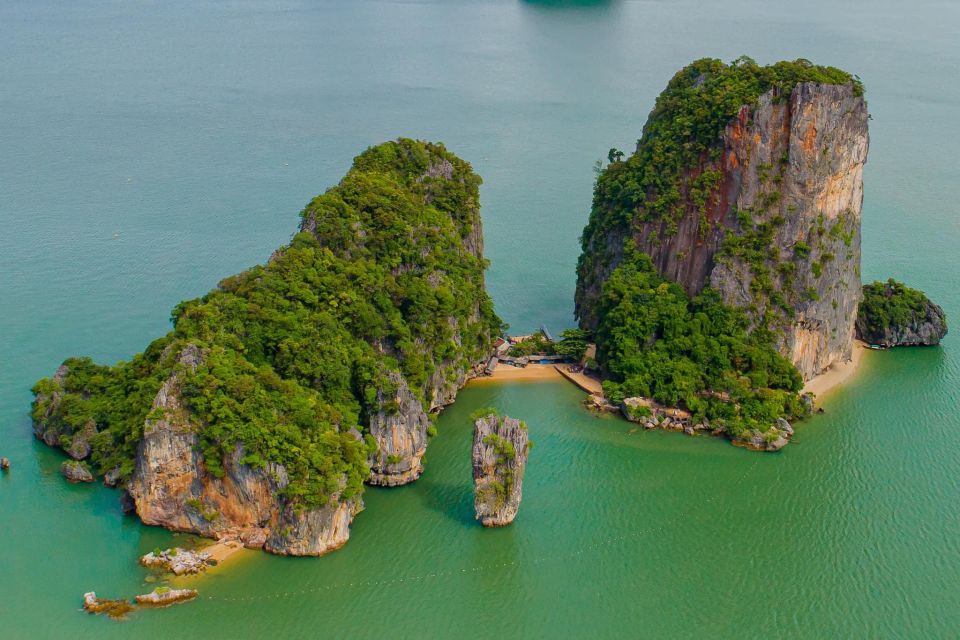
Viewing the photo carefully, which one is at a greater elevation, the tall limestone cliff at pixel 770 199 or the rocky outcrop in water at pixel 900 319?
the tall limestone cliff at pixel 770 199

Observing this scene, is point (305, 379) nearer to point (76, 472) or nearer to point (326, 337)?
point (326, 337)

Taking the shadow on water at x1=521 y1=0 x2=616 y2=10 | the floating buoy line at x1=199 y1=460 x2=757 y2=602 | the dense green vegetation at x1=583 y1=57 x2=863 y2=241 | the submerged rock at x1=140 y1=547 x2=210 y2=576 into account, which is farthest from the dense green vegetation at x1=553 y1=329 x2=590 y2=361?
the shadow on water at x1=521 y1=0 x2=616 y2=10

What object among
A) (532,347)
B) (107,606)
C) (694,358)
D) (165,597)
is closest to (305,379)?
(165,597)

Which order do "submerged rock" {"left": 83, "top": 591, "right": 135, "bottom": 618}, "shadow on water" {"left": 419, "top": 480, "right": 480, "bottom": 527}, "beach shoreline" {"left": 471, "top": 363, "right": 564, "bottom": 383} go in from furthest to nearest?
"beach shoreline" {"left": 471, "top": 363, "right": 564, "bottom": 383} < "shadow on water" {"left": 419, "top": 480, "right": 480, "bottom": 527} < "submerged rock" {"left": 83, "top": 591, "right": 135, "bottom": 618}

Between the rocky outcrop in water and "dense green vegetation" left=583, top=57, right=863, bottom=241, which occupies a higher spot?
"dense green vegetation" left=583, top=57, right=863, bottom=241

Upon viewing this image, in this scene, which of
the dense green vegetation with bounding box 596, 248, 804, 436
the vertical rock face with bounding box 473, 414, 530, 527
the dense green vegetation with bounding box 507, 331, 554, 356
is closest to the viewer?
the vertical rock face with bounding box 473, 414, 530, 527

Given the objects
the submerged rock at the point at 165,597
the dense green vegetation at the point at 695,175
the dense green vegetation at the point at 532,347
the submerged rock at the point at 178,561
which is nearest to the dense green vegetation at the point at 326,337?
the dense green vegetation at the point at 532,347

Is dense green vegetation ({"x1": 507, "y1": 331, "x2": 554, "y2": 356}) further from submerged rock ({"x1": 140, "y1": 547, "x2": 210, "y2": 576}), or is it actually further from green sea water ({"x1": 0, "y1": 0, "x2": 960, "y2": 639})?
submerged rock ({"x1": 140, "y1": 547, "x2": 210, "y2": 576})

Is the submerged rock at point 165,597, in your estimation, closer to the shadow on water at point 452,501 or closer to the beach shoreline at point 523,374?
the shadow on water at point 452,501
